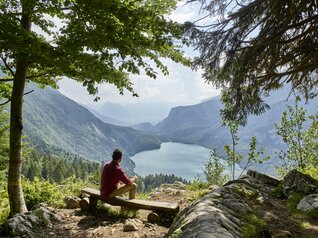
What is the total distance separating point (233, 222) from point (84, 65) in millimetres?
4262

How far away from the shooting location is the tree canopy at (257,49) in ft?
24.7

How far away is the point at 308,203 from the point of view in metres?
6.93

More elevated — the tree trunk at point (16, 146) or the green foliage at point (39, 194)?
the tree trunk at point (16, 146)

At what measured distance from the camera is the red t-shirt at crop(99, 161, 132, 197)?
851cm

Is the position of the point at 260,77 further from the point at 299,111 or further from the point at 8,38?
the point at 299,111

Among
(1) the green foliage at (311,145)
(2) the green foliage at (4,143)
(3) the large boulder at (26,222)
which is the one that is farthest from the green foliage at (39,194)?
(1) the green foliage at (311,145)

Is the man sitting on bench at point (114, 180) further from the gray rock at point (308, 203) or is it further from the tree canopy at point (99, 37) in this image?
the gray rock at point (308, 203)

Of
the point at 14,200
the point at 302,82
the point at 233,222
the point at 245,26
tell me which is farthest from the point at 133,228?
the point at 302,82

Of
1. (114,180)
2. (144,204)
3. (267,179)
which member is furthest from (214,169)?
(144,204)

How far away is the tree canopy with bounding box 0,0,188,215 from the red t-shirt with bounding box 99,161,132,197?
2.25 m

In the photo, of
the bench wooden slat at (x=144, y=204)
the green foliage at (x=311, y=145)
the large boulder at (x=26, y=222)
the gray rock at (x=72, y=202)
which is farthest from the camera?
the green foliage at (x=311, y=145)

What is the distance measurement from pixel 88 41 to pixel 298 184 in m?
6.49

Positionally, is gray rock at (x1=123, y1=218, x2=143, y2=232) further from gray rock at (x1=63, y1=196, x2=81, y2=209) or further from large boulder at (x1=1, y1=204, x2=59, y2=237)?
gray rock at (x1=63, y1=196, x2=81, y2=209)

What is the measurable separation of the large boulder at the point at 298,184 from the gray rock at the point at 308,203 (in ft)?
2.16
